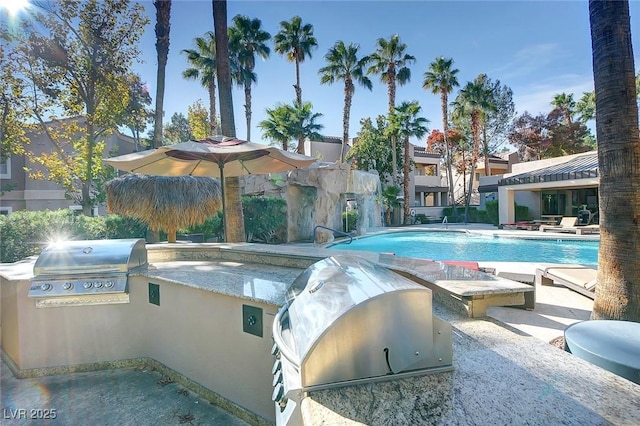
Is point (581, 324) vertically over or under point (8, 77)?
under

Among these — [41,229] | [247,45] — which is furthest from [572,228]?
[247,45]

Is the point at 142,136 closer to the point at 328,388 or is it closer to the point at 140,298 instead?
the point at 140,298

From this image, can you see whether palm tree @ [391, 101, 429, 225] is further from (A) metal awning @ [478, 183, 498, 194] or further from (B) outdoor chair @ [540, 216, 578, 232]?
(B) outdoor chair @ [540, 216, 578, 232]

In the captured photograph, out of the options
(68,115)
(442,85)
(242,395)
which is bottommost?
(242,395)

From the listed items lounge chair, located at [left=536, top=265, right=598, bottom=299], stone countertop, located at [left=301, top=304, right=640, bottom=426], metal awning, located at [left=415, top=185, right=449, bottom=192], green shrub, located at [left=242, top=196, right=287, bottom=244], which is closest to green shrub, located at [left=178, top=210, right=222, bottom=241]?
green shrub, located at [left=242, top=196, right=287, bottom=244]

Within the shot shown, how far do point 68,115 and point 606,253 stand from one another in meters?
17.5

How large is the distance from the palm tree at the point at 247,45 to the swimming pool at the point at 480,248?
15.0 m

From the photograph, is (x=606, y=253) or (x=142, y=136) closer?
(x=606, y=253)

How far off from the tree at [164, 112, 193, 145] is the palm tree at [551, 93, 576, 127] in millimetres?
35369

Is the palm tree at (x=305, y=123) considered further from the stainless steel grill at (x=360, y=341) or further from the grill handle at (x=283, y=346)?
the stainless steel grill at (x=360, y=341)

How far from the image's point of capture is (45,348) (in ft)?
11.2

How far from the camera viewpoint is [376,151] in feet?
92.5

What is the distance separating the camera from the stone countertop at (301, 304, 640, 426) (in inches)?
42.5

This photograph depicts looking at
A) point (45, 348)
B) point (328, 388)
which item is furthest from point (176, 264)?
point (328, 388)
